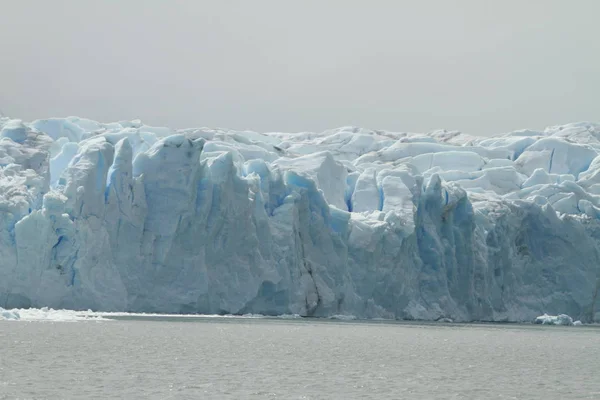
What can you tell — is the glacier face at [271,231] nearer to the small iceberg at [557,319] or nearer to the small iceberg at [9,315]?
the small iceberg at [557,319]

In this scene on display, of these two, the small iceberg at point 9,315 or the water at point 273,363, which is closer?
the water at point 273,363

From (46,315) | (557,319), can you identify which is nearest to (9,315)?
(46,315)

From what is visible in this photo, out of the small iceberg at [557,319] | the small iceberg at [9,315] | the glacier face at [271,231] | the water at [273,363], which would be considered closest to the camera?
the water at [273,363]

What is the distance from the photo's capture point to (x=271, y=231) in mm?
33531

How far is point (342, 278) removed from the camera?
34.8 m

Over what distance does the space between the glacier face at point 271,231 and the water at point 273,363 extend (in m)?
3.02

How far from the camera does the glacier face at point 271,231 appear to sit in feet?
96.2

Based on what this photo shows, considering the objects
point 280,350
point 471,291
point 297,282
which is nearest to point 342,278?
point 297,282

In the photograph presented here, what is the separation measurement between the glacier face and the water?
3.02m

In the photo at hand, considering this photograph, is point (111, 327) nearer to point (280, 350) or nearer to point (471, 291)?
point (280, 350)

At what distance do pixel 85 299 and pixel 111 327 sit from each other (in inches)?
187

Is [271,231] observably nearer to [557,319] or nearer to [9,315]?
[9,315]

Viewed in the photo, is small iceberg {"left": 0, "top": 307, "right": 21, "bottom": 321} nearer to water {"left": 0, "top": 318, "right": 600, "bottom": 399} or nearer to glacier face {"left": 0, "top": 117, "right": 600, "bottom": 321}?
water {"left": 0, "top": 318, "right": 600, "bottom": 399}

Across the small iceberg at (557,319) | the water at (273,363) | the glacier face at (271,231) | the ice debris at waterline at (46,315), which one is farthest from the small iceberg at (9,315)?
the small iceberg at (557,319)
